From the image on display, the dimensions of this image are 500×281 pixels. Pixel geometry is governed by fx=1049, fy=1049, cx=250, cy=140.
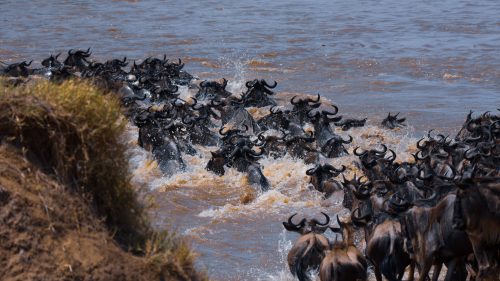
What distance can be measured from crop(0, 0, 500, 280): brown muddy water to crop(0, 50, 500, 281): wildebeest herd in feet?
1.20

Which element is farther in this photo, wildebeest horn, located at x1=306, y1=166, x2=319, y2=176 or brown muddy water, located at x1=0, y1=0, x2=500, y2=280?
wildebeest horn, located at x1=306, y1=166, x2=319, y2=176

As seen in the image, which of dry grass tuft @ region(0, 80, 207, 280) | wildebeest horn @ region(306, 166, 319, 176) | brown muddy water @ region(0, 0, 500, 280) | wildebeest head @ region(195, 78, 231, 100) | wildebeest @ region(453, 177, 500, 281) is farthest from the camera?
wildebeest head @ region(195, 78, 231, 100)

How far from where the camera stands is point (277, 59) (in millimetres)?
27922

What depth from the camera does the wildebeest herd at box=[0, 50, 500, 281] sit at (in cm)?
862

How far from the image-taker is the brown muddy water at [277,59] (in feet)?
42.1

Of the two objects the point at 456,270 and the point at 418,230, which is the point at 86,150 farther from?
the point at 456,270

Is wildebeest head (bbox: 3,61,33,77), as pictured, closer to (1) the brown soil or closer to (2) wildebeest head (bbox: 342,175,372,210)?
(2) wildebeest head (bbox: 342,175,372,210)

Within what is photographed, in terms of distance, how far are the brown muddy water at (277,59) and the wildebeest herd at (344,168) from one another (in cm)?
36

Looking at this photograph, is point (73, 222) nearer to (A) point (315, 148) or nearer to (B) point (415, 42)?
(A) point (315, 148)

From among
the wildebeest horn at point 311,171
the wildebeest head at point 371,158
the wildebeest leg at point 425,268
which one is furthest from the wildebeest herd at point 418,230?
the wildebeest horn at point 311,171

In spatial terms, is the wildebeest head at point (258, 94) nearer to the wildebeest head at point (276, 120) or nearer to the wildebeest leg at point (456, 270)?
the wildebeest head at point (276, 120)

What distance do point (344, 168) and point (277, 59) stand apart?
48.4 ft

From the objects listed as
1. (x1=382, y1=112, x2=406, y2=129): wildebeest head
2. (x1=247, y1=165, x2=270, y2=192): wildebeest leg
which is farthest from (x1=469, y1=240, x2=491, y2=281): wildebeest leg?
(x1=382, y1=112, x2=406, y2=129): wildebeest head

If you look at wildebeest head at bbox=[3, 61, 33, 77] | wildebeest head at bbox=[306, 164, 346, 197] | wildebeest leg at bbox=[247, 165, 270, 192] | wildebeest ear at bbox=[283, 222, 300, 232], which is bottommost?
wildebeest head at bbox=[3, 61, 33, 77]
